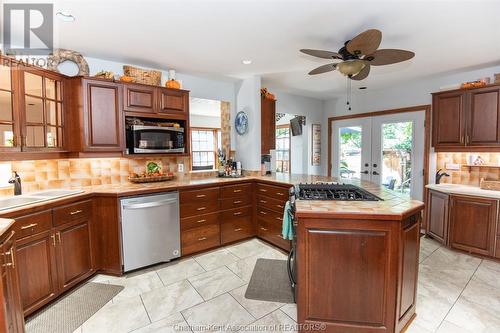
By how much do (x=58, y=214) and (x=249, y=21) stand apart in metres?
2.43

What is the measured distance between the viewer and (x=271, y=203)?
3.36m

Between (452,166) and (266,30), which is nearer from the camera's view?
(266,30)

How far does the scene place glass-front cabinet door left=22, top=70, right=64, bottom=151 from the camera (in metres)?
2.29

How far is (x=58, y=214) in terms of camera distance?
2229 millimetres

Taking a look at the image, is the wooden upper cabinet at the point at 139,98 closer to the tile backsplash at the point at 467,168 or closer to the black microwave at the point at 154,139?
the black microwave at the point at 154,139

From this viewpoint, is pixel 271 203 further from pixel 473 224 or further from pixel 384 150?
pixel 384 150

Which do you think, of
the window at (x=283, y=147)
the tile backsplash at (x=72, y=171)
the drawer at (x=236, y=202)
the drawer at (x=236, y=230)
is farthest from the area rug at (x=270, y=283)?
the window at (x=283, y=147)

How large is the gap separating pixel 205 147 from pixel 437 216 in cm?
364

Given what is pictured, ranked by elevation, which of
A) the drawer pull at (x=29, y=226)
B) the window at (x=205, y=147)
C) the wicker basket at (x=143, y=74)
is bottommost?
the drawer pull at (x=29, y=226)

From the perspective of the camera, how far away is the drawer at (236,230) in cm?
342

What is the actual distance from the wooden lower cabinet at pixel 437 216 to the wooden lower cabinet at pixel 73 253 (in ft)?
14.5

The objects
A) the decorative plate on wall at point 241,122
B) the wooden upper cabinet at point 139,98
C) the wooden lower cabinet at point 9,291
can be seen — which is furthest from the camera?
the decorative plate on wall at point 241,122

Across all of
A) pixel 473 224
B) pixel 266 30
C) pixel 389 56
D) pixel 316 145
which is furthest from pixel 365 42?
pixel 316 145

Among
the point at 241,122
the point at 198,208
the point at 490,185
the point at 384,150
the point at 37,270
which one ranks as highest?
the point at 241,122
